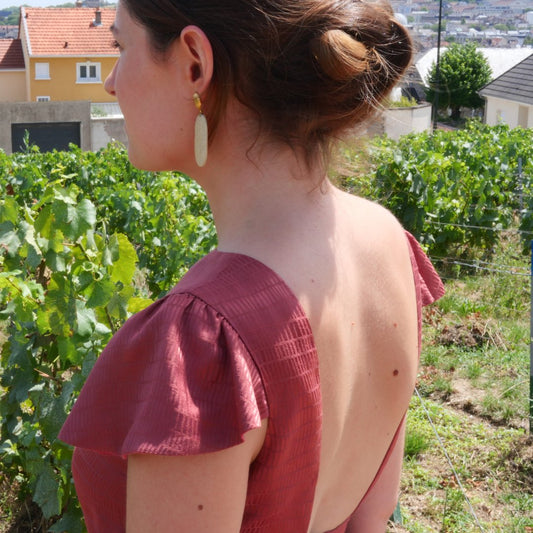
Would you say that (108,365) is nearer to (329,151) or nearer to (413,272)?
(329,151)

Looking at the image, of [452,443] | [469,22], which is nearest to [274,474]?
[452,443]

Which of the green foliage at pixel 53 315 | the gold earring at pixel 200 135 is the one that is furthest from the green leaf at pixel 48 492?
the gold earring at pixel 200 135

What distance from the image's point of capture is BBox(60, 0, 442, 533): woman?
90cm

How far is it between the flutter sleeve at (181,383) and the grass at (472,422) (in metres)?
2.78

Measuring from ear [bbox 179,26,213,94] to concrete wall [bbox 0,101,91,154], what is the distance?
28.5 metres

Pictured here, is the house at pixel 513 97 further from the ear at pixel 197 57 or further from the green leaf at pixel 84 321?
the ear at pixel 197 57

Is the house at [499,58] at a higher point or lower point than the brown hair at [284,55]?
lower

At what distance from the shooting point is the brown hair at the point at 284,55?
1019 millimetres

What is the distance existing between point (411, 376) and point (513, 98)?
1569 inches

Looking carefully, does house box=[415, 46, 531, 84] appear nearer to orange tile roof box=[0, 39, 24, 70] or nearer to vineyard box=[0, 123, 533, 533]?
orange tile roof box=[0, 39, 24, 70]

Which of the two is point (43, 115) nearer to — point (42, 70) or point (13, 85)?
point (42, 70)

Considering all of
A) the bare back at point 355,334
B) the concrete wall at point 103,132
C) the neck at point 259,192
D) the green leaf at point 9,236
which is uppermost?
the neck at point 259,192

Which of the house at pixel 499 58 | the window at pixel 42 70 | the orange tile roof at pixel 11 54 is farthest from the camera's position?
the house at pixel 499 58

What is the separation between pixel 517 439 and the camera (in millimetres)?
4473
